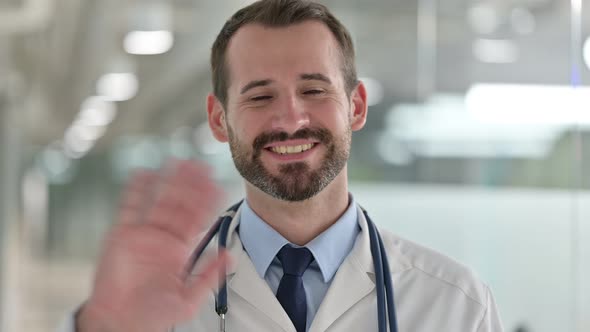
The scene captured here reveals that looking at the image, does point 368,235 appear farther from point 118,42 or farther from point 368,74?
point 118,42

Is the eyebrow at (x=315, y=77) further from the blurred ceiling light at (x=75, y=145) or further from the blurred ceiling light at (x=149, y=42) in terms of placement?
the blurred ceiling light at (x=75, y=145)

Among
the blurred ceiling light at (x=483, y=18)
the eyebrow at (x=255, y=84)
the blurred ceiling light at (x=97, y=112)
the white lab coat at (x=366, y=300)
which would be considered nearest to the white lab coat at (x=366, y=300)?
the white lab coat at (x=366, y=300)

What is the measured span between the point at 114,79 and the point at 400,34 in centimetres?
310

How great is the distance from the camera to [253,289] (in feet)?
4.76

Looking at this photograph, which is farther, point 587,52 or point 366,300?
point 587,52

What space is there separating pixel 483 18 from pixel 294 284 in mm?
1935

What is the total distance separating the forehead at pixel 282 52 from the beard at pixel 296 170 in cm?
12

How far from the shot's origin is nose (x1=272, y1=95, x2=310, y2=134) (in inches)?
55.5

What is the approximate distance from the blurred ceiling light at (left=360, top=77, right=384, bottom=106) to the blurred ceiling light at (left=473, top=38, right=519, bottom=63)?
0.61 meters

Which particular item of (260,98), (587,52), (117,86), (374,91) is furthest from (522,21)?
(117,86)

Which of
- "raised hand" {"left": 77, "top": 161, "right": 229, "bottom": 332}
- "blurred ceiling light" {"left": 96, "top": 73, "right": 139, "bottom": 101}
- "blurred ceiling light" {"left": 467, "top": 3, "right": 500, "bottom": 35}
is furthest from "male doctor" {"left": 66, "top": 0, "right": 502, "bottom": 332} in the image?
"blurred ceiling light" {"left": 96, "top": 73, "right": 139, "bottom": 101}

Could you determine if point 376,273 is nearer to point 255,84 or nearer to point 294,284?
point 294,284

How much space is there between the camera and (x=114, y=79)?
6.10 metres

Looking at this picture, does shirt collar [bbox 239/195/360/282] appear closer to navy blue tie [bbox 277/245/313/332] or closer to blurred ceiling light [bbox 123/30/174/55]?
navy blue tie [bbox 277/245/313/332]
